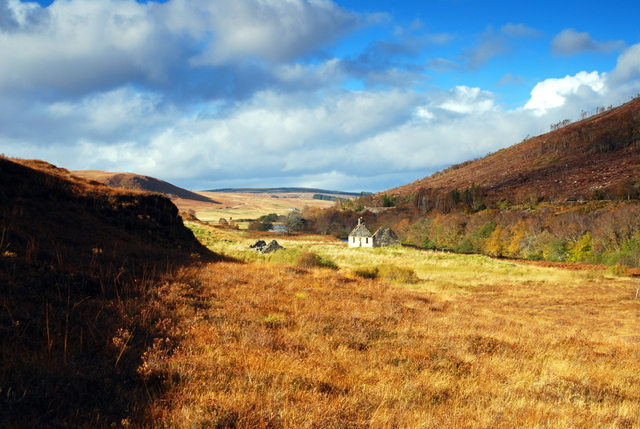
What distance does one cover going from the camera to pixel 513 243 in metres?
69.0

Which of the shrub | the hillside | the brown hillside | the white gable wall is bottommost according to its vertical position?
the shrub

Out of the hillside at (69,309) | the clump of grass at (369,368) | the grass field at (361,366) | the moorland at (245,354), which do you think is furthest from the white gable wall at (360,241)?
the clump of grass at (369,368)

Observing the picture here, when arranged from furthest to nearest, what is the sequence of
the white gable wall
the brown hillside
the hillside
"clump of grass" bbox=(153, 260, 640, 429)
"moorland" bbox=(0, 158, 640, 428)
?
the brown hillside
the white gable wall
"clump of grass" bbox=(153, 260, 640, 429)
"moorland" bbox=(0, 158, 640, 428)
the hillside

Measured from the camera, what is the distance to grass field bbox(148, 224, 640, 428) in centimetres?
480

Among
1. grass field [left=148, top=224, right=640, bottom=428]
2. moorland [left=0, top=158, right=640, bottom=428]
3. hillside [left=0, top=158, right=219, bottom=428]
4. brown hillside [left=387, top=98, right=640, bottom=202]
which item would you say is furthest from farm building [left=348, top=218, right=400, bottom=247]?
grass field [left=148, top=224, right=640, bottom=428]

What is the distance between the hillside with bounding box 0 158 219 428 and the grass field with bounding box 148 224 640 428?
0.53 meters

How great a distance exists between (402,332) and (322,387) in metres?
4.42

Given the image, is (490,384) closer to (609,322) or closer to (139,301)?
(139,301)

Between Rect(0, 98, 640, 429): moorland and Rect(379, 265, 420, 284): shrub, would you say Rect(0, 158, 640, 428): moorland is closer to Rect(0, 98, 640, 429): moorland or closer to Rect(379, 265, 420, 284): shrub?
Rect(0, 98, 640, 429): moorland

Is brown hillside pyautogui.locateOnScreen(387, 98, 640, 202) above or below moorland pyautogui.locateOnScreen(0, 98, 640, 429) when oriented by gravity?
above

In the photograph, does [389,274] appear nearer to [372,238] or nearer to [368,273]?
[368,273]

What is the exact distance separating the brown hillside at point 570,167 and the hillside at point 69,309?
9307 cm

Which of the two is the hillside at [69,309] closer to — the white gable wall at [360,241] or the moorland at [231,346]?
the moorland at [231,346]

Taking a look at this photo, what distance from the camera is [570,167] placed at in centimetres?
11319
